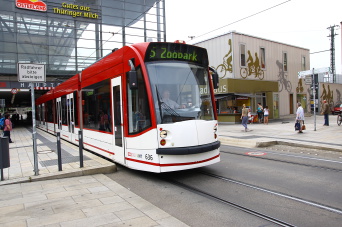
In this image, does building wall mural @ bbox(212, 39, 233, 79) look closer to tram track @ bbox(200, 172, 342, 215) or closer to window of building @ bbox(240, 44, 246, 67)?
window of building @ bbox(240, 44, 246, 67)

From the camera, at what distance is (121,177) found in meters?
7.14

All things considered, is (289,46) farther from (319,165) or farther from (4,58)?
(4,58)

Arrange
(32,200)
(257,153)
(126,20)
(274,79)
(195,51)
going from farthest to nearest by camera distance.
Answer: (126,20) → (274,79) → (257,153) → (195,51) → (32,200)

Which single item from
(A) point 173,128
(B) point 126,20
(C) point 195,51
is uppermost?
(B) point 126,20

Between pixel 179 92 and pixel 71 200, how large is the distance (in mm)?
3193

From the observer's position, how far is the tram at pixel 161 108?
614 centimetres

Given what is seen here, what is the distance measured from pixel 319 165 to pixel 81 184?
6.42 metres

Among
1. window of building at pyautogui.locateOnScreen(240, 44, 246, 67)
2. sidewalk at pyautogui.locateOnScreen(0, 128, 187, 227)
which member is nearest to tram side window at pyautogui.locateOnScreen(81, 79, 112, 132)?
sidewalk at pyautogui.locateOnScreen(0, 128, 187, 227)

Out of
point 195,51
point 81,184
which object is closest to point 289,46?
point 195,51

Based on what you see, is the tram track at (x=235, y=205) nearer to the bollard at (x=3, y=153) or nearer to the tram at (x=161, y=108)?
the tram at (x=161, y=108)

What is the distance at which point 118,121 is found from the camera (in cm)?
756

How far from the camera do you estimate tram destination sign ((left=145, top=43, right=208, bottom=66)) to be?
650 cm

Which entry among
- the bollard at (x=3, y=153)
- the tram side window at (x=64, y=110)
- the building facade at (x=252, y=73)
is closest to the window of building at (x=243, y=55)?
the building facade at (x=252, y=73)

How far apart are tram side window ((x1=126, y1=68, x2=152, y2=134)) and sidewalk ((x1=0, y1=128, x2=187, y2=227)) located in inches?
55.6
